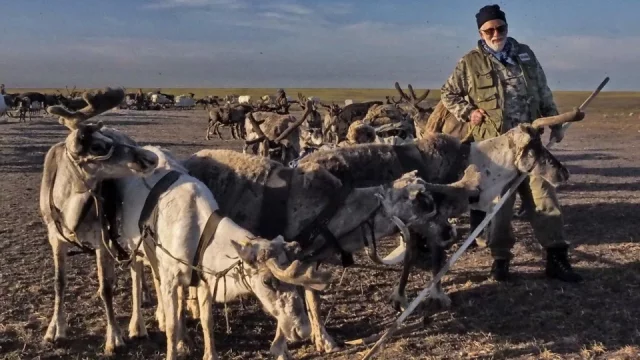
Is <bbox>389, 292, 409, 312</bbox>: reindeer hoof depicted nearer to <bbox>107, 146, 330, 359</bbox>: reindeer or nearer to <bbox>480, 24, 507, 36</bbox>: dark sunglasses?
<bbox>107, 146, 330, 359</bbox>: reindeer

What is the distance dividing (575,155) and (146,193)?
65.5 ft

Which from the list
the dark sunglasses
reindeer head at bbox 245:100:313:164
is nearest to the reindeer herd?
the dark sunglasses

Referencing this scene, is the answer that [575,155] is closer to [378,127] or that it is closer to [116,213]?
[378,127]

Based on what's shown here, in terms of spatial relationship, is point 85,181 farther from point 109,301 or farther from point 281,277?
point 281,277

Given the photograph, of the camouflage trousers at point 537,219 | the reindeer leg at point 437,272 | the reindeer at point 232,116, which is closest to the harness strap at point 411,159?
the reindeer leg at point 437,272

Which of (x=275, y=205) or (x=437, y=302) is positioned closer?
(x=275, y=205)

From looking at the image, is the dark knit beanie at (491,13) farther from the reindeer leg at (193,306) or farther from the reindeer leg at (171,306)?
the reindeer leg at (171,306)

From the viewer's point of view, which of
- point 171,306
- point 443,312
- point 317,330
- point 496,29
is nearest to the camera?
point 171,306

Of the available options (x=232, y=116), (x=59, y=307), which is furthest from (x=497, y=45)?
(x=232, y=116)

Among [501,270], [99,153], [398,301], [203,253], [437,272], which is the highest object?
[99,153]

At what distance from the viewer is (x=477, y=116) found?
276 inches

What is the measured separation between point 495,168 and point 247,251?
332 cm

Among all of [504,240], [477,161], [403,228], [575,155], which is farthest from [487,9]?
[575,155]

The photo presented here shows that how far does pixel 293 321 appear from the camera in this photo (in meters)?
4.12
